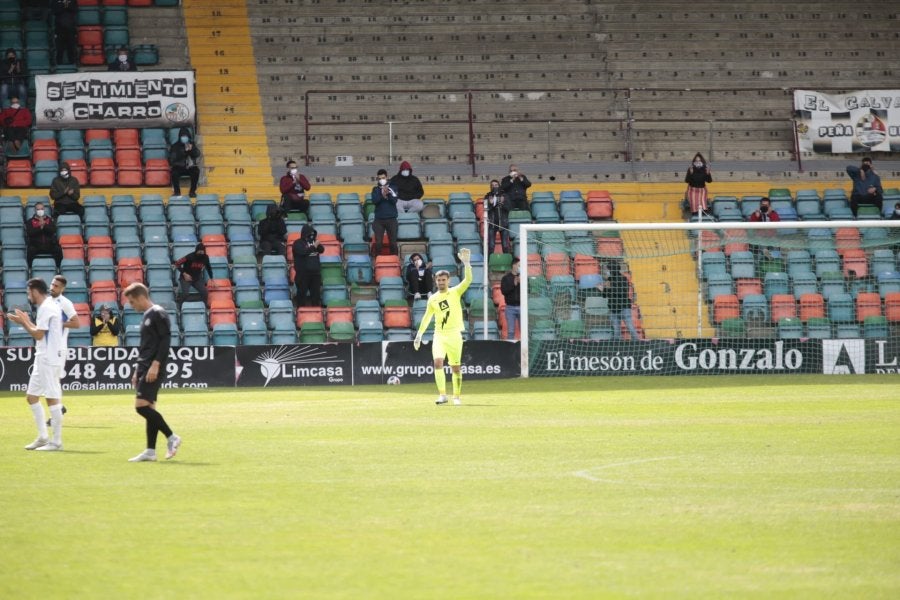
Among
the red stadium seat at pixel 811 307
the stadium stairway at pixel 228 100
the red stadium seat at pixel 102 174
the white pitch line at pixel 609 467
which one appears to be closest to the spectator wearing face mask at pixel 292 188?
the stadium stairway at pixel 228 100

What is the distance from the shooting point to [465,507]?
1067 cm

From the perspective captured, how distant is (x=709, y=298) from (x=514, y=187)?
5.06 meters

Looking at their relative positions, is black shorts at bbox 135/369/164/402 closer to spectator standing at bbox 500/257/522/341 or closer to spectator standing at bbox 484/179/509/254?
spectator standing at bbox 500/257/522/341

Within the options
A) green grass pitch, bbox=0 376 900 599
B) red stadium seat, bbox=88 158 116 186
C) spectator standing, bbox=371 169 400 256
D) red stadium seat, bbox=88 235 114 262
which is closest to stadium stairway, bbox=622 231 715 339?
spectator standing, bbox=371 169 400 256

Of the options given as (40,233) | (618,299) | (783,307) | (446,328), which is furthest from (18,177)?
(783,307)

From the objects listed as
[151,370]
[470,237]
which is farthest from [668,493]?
[470,237]

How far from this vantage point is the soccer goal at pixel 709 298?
27359 millimetres

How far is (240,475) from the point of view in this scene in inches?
500

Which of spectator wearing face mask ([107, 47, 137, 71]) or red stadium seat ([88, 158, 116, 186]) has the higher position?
spectator wearing face mask ([107, 47, 137, 71])

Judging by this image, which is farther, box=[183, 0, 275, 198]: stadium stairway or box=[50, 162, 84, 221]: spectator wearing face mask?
box=[183, 0, 275, 198]: stadium stairway

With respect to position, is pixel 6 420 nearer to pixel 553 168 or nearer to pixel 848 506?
pixel 848 506

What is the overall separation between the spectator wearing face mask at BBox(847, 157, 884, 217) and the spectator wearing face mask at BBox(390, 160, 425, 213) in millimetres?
10102

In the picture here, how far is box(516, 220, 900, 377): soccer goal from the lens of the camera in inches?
1077

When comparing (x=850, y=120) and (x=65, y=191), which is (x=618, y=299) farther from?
(x=65, y=191)
